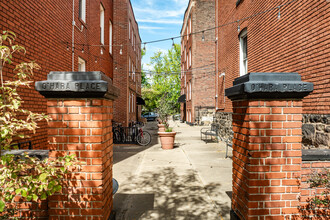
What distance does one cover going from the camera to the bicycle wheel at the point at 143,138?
448 inches

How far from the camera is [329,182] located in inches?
94.0

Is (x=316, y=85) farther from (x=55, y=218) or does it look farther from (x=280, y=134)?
(x=55, y=218)

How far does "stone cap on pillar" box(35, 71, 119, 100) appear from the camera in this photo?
7.87 ft

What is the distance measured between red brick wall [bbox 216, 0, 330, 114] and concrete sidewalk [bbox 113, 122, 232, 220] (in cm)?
288

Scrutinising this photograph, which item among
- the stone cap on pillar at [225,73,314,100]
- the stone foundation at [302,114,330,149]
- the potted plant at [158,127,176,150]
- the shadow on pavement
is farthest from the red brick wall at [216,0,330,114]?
the potted plant at [158,127,176,150]

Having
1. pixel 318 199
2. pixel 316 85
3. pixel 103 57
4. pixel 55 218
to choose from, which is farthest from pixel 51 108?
pixel 103 57

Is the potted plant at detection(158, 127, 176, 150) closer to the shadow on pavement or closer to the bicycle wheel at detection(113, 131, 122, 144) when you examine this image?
the bicycle wheel at detection(113, 131, 122, 144)

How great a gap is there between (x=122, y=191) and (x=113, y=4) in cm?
1406

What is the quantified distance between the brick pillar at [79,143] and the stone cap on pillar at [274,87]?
152 cm

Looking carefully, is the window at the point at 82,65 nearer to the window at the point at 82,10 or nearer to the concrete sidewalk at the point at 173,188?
the window at the point at 82,10

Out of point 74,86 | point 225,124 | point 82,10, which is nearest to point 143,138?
point 225,124

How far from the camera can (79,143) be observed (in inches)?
97.5

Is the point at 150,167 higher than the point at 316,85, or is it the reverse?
the point at 316,85

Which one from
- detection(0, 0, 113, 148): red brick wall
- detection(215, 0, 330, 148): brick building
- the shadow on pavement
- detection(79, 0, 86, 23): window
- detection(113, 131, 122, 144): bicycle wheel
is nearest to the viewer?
the shadow on pavement
